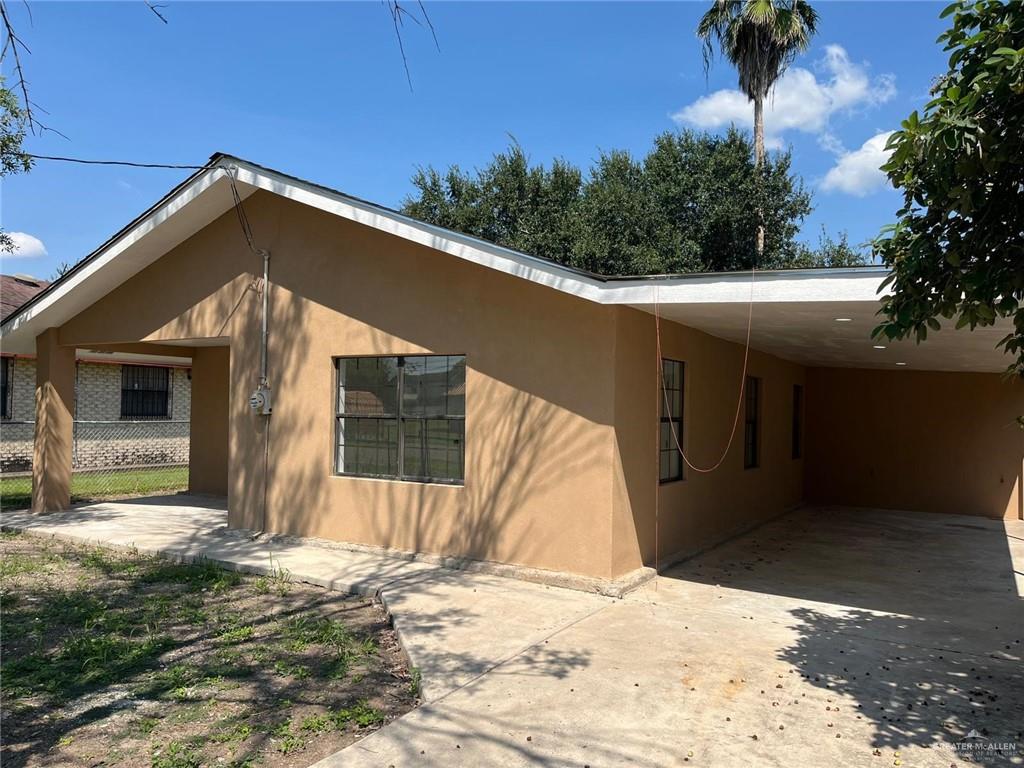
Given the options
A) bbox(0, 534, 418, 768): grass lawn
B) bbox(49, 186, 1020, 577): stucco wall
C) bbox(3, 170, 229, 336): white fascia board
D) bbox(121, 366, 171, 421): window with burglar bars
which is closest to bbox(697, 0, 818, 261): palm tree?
bbox(49, 186, 1020, 577): stucco wall

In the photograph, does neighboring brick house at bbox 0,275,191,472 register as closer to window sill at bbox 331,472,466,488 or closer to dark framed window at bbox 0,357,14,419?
dark framed window at bbox 0,357,14,419

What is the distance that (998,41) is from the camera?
3277 millimetres

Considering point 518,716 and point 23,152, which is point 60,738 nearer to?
point 518,716

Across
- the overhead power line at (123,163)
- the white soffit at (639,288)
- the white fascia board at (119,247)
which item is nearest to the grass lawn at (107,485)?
the white soffit at (639,288)

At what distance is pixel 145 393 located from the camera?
20.3 m

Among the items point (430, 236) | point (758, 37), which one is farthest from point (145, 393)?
point (758, 37)

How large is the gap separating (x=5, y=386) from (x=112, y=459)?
3.27 meters

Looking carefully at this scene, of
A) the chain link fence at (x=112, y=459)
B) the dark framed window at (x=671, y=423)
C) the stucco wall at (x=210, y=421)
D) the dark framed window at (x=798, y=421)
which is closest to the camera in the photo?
the dark framed window at (x=671, y=423)

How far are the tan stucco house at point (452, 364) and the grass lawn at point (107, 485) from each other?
7.52 feet

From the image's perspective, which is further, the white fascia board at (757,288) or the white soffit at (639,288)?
the white soffit at (639,288)

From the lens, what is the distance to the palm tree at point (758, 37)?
21562 millimetres

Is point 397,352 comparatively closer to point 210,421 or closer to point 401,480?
point 401,480

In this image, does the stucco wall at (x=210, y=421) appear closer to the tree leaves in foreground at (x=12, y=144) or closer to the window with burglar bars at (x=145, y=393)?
the tree leaves in foreground at (x=12, y=144)

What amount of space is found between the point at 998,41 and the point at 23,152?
1098 centimetres
